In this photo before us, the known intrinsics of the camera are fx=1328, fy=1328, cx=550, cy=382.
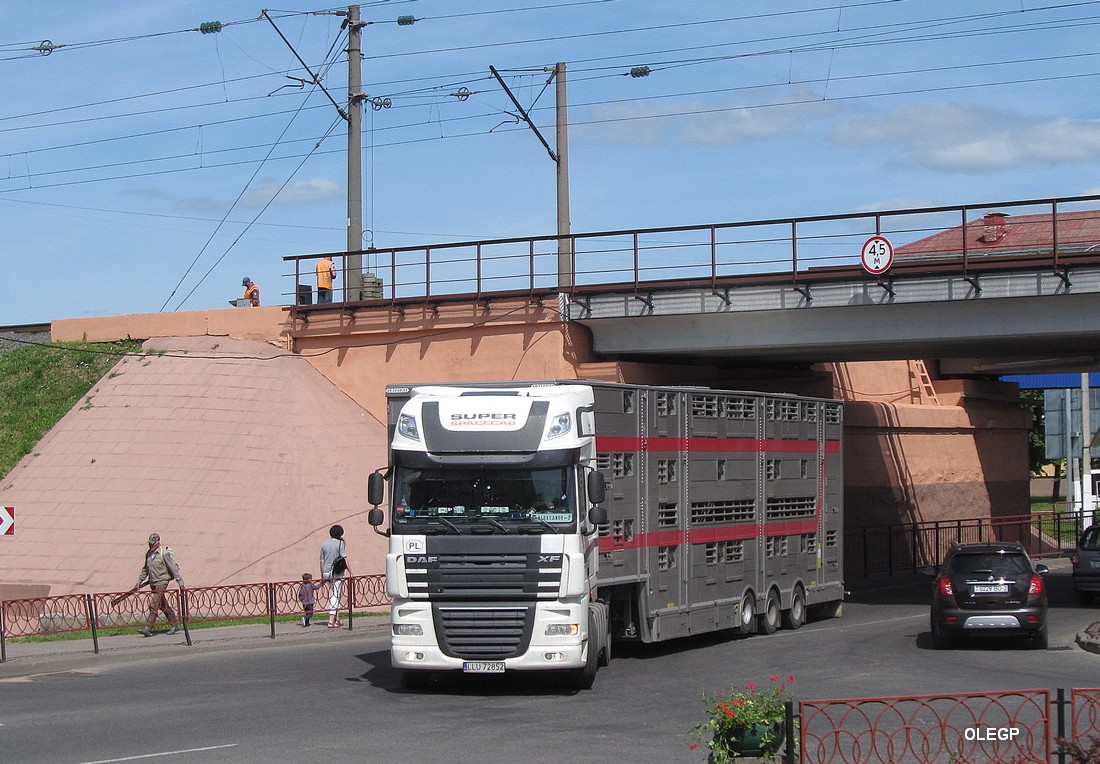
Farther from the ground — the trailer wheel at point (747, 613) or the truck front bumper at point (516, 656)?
the truck front bumper at point (516, 656)

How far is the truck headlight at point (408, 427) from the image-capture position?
15.3 meters

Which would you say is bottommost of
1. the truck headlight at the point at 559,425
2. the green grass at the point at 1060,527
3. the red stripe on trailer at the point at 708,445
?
the green grass at the point at 1060,527

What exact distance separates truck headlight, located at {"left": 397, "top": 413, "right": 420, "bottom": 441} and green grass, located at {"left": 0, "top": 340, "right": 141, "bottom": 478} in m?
18.2

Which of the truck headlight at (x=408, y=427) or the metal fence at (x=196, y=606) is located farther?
the metal fence at (x=196, y=606)

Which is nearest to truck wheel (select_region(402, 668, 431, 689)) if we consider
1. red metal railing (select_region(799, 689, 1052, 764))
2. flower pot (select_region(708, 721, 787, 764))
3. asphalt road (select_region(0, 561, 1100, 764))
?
asphalt road (select_region(0, 561, 1100, 764))

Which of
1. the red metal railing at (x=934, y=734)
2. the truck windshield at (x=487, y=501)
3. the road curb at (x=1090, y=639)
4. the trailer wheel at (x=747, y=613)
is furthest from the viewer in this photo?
the trailer wheel at (x=747, y=613)

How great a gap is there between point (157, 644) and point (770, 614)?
9894 millimetres

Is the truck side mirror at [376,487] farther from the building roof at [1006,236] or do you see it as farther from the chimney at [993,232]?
the chimney at [993,232]

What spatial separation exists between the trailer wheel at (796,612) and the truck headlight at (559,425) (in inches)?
367

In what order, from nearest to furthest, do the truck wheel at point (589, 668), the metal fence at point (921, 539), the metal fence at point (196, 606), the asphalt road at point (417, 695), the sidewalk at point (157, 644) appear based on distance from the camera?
the asphalt road at point (417, 695), the truck wheel at point (589, 668), the sidewalk at point (157, 644), the metal fence at point (196, 606), the metal fence at point (921, 539)

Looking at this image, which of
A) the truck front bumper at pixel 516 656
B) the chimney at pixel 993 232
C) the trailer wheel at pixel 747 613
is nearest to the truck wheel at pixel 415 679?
the truck front bumper at pixel 516 656

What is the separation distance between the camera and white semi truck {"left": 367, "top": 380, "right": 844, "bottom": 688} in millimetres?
14703

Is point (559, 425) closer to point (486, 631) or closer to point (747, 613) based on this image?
point (486, 631)

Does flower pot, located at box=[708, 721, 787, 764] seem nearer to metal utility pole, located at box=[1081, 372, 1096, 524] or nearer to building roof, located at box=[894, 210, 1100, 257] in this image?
building roof, located at box=[894, 210, 1100, 257]
